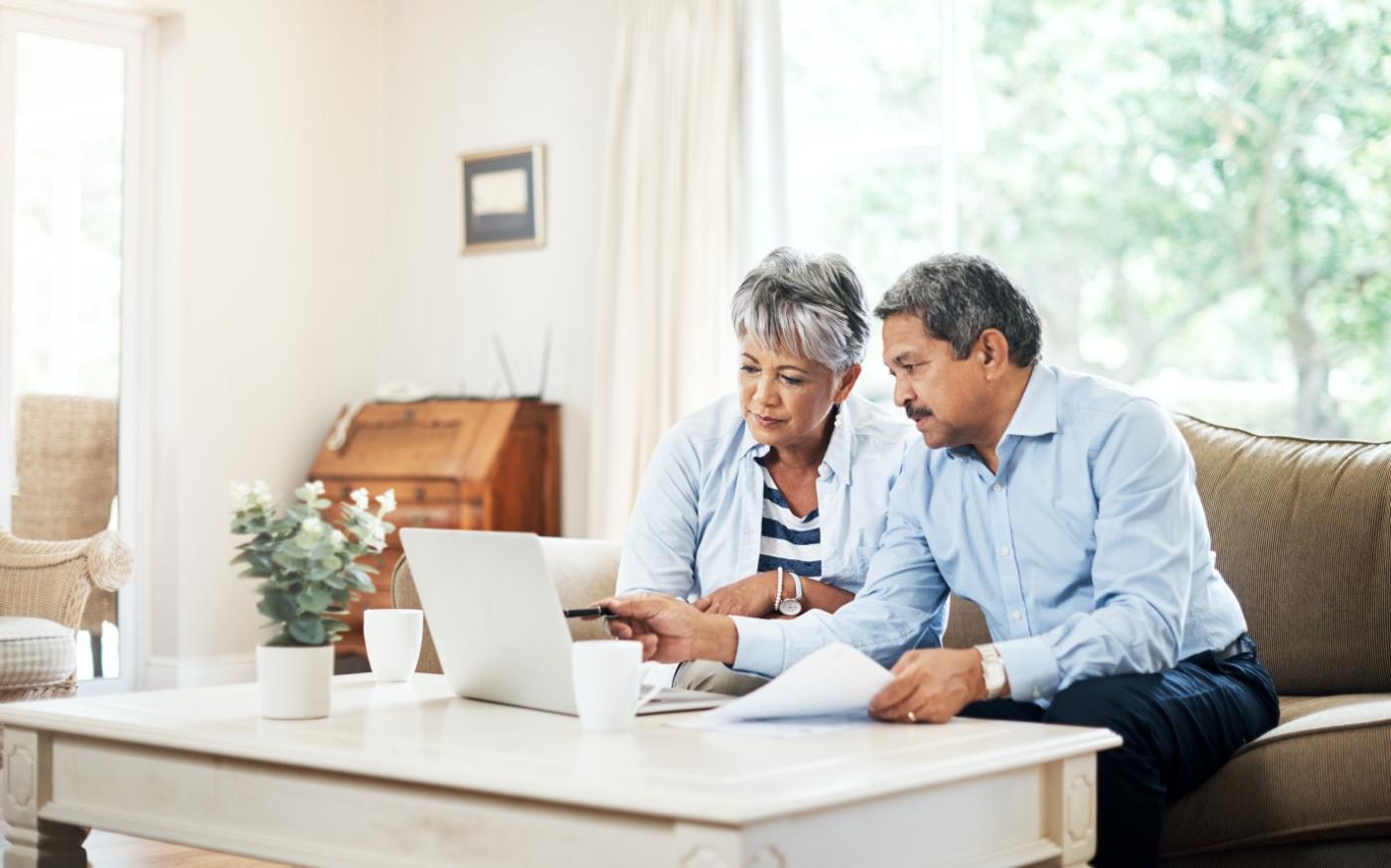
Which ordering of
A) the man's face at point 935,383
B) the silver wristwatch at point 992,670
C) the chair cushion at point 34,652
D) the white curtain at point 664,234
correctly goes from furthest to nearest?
1. the white curtain at point 664,234
2. the chair cushion at point 34,652
3. the man's face at point 935,383
4. the silver wristwatch at point 992,670

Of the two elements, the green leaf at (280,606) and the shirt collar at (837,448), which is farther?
the shirt collar at (837,448)

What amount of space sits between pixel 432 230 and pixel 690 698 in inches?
150

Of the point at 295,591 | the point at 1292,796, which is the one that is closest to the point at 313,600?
the point at 295,591

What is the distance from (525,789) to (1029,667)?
736mm

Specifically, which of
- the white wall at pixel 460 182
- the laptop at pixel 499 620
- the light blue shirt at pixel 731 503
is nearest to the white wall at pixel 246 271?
the white wall at pixel 460 182

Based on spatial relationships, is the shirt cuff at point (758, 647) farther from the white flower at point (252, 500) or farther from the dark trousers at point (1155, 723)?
the white flower at point (252, 500)

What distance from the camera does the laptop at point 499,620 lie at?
1.65m

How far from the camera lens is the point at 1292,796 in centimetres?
191

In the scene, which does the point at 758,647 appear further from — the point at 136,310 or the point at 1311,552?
the point at 136,310

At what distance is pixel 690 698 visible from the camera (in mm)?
1824

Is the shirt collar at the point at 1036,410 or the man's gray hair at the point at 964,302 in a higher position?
the man's gray hair at the point at 964,302

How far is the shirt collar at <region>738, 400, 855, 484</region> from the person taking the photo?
7.60 feet

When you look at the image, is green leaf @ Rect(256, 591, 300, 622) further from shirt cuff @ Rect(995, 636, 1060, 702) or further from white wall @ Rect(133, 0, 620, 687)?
white wall @ Rect(133, 0, 620, 687)

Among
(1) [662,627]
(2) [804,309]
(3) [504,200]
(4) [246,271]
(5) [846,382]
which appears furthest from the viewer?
(3) [504,200]
